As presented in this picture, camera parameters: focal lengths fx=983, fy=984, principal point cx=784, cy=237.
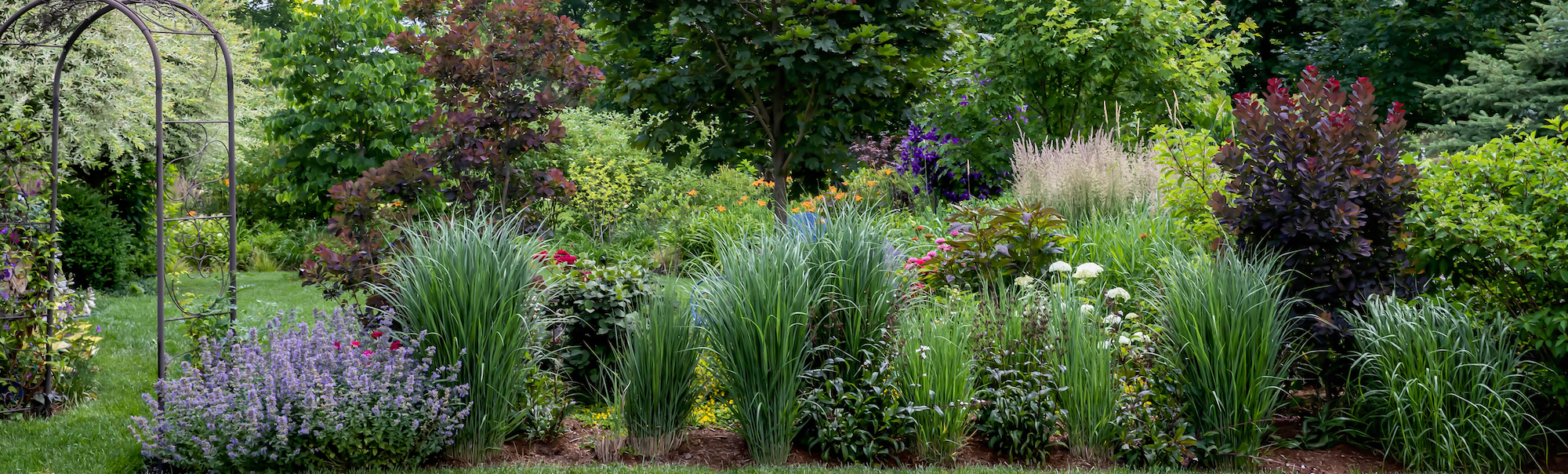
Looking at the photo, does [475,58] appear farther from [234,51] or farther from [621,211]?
[234,51]

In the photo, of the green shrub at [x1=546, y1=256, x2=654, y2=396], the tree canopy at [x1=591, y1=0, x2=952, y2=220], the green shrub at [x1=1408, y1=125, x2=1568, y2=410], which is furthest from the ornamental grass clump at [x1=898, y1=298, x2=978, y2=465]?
the tree canopy at [x1=591, y1=0, x2=952, y2=220]

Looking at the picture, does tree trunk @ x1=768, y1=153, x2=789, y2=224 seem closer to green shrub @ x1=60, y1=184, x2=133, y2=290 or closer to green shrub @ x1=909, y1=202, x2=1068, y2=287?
green shrub @ x1=909, y1=202, x2=1068, y2=287

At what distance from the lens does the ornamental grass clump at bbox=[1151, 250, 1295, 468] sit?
3.78 metres

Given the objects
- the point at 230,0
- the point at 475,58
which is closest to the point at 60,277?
the point at 475,58

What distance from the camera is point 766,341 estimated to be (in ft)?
12.4

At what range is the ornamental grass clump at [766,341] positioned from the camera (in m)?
3.79

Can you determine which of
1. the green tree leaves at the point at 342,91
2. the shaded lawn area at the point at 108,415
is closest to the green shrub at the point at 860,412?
the shaded lawn area at the point at 108,415

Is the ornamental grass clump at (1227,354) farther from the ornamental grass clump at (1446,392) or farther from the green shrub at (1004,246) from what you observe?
the green shrub at (1004,246)

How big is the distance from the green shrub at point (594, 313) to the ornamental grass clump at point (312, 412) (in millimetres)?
721

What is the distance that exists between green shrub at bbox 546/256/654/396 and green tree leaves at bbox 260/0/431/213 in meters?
5.06

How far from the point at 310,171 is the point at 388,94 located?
101 cm

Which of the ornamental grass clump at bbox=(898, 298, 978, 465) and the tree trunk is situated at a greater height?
the tree trunk

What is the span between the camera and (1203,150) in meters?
4.96

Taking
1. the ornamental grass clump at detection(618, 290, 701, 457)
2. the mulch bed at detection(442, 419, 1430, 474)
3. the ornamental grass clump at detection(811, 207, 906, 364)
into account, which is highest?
the ornamental grass clump at detection(811, 207, 906, 364)
